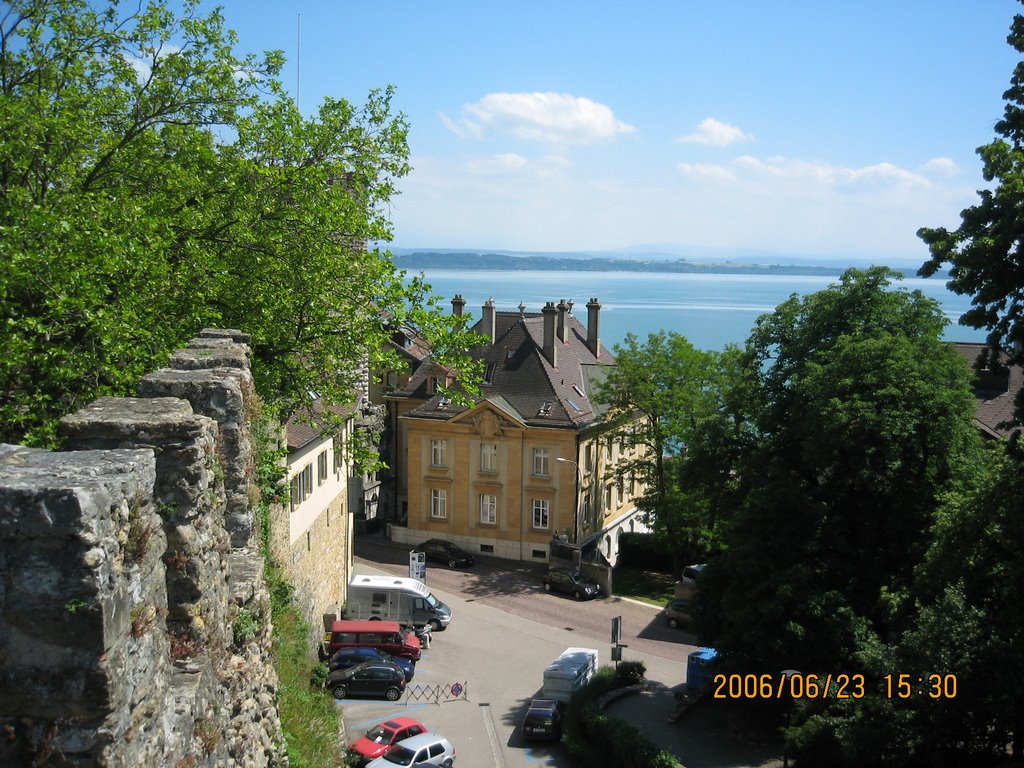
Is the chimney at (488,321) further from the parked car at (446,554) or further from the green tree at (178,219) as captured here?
the green tree at (178,219)

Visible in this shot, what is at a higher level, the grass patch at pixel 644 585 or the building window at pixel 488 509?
the building window at pixel 488 509

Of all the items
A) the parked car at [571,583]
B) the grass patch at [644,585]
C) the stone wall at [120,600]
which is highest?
the stone wall at [120,600]

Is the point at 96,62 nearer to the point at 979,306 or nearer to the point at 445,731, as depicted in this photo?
the point at 979,306

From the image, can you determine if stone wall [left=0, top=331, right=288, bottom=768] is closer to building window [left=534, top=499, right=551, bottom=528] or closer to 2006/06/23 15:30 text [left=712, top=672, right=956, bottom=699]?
2006/06/23 15:30 text [left=712, top=672, right=956, bottom=699]

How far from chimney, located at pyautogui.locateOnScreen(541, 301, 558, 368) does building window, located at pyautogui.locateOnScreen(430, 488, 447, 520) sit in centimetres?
863

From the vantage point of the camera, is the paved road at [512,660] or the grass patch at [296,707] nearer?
the grass patch at [296,707]

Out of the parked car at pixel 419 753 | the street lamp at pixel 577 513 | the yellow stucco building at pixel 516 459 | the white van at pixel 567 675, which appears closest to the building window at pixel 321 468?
the parked car at pixel 419 753

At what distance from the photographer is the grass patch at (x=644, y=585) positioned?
43969 millimetres

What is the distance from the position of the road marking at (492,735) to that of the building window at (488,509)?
19.1m

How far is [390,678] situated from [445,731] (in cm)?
259

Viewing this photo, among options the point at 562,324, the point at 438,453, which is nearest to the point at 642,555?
the point at 438,453

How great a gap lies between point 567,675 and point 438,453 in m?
20.8

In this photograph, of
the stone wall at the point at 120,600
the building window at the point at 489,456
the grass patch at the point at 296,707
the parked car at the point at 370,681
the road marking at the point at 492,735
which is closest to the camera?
the stone wall at the point at 120,600

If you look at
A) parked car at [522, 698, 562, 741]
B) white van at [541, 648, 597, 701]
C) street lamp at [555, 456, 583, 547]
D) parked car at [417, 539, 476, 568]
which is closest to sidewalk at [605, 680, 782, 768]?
white van at [541, 648, 597, 701]
